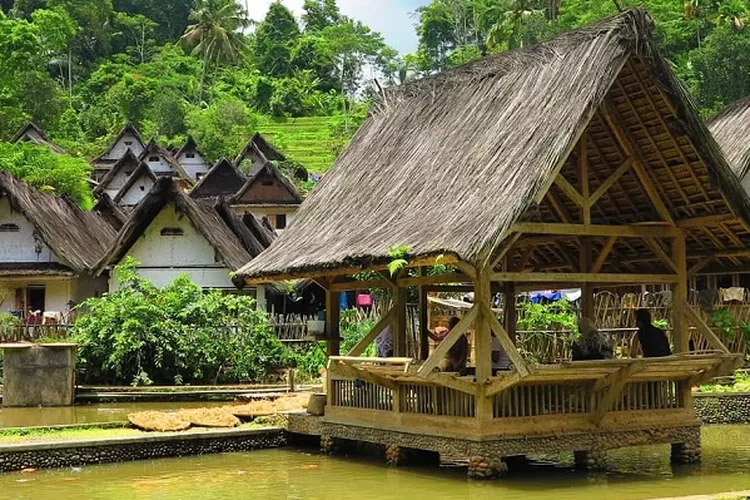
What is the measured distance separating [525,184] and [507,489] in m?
3.48

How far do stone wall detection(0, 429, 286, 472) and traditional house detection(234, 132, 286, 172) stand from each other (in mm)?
38739

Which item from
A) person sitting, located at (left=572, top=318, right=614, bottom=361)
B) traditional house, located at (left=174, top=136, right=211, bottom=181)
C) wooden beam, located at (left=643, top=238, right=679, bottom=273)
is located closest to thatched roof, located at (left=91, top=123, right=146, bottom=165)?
traditional house, located at (left=174, top=136, right=211, bottom=181)

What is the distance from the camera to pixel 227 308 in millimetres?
25750

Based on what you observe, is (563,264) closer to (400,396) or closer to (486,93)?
(486,93)

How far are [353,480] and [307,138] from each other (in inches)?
2619

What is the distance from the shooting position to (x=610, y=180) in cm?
1345

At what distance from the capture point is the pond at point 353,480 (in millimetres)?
11898

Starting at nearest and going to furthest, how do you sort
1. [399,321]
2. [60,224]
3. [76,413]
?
[399,321] < [76,413] < [60,224]

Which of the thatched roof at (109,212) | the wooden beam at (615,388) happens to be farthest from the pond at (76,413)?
the thatched roof at (109,212)

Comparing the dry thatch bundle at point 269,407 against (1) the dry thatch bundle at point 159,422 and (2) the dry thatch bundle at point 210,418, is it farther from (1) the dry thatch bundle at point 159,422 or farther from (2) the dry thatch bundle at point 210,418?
(1) the dry thatch bundle at point 159,422

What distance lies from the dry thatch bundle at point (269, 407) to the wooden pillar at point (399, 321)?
2519mm

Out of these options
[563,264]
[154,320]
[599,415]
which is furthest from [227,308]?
[599,415]

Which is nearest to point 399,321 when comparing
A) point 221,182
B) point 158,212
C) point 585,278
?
point 585,278

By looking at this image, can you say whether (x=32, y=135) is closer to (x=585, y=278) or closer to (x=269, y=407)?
(x=269, y=407)
